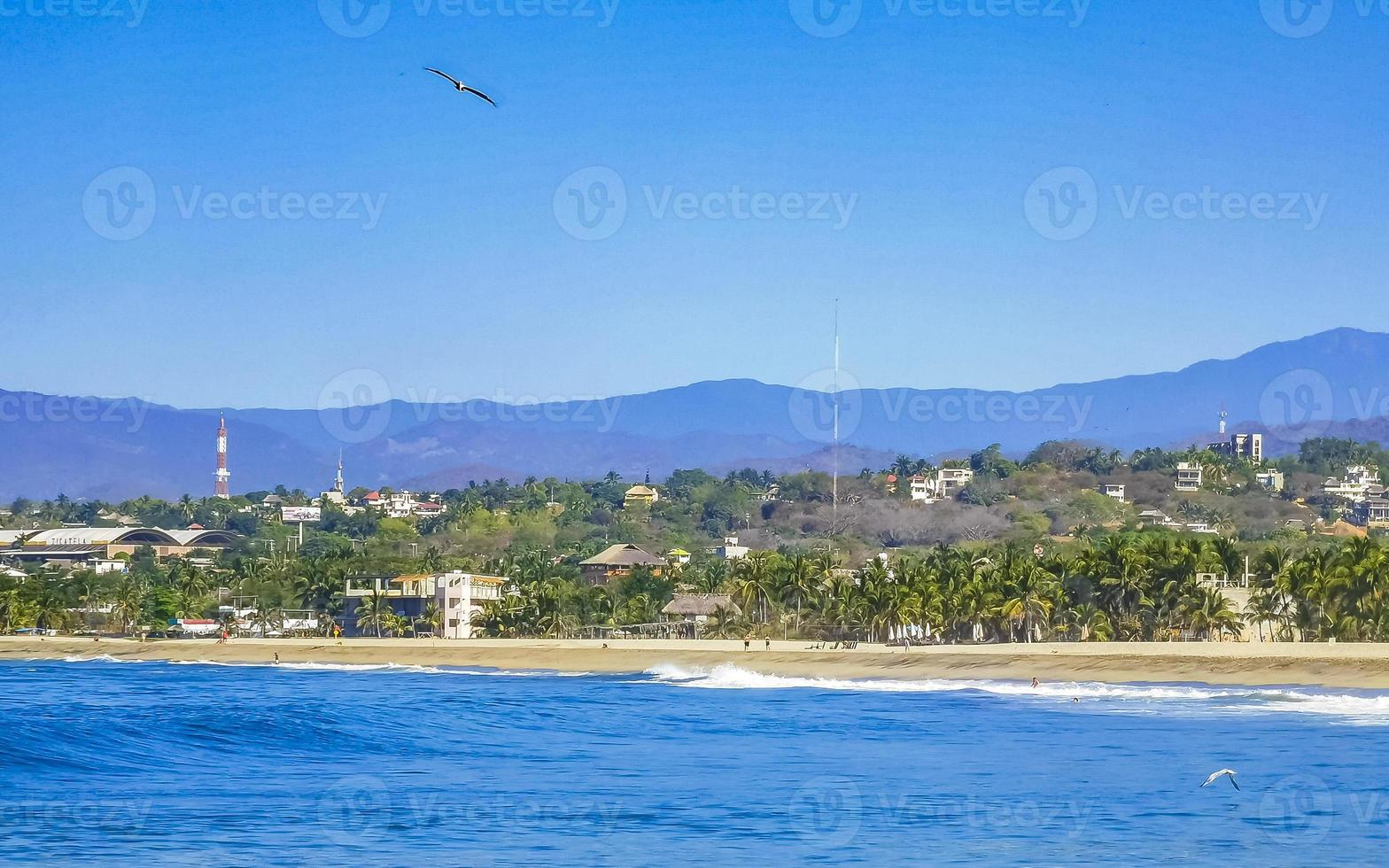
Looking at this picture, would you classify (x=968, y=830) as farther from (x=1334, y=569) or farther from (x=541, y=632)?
(x=541, y=632)

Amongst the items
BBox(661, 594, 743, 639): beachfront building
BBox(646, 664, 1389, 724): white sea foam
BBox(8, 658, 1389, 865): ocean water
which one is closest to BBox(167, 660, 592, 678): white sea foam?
BBox(646, 664, 1389, 724): white sea foam

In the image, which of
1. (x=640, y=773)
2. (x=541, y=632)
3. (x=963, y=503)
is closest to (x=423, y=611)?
(x=541, y=632)

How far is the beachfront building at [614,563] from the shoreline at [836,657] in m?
26.6

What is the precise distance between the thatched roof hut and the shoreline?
7.29 meters

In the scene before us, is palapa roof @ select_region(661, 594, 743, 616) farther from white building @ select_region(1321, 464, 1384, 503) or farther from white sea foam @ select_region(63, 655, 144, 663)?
white building @ select_region(1321, 464, 1384, 503)

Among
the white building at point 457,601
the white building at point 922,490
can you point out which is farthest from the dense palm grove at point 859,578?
the white building at point 922,490

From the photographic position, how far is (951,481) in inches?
7648

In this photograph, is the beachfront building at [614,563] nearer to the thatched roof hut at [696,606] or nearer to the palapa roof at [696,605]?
the palapa roof at [696,605]

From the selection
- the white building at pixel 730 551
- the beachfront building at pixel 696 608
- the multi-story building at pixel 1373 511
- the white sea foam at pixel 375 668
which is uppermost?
the multi-story building at pixel 1373 511

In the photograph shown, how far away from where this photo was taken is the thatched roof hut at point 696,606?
3506 inches

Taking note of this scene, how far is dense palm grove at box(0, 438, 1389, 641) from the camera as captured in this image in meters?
72.2

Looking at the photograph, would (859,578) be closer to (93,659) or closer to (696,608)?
(696,608)

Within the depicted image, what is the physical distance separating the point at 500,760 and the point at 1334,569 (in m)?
43.4

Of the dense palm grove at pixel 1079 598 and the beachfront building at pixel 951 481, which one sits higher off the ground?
the beachfront building at pixel 951 481
